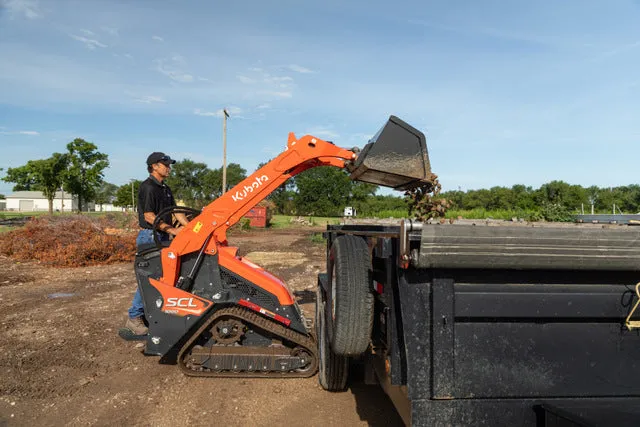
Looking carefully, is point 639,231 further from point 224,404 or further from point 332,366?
point 224,404

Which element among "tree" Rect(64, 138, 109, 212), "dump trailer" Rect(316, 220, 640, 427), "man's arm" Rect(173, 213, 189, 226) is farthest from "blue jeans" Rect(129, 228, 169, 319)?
"tree" Rect(64, 138, 109, 212)

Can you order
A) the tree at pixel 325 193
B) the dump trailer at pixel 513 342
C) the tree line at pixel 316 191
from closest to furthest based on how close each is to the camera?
the dump trailer at pixel 513 342, the tree line at pixel 316 191, the tree at pixel 325 193

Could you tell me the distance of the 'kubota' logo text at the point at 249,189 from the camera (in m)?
4.61

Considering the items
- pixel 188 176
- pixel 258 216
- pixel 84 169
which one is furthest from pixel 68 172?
pixel 188 176

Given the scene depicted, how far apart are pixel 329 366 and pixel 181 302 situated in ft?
5.04

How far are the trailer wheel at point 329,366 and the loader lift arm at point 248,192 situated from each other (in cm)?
129

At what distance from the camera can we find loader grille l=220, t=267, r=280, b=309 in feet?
14.9

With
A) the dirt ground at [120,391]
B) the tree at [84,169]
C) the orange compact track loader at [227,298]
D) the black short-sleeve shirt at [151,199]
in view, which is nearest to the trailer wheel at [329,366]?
the dirt ground at [120,391]

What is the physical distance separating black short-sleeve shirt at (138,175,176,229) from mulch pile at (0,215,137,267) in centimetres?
890

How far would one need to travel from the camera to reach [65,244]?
43.9 feet

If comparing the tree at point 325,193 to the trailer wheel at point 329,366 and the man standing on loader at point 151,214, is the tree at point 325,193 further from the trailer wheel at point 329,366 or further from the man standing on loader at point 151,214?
the trailer wheel at point 329,366

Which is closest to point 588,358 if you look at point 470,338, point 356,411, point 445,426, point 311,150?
point 470,338

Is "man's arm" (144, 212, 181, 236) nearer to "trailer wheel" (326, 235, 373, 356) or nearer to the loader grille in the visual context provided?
the loader grille

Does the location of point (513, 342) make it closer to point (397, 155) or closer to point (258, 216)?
point (397, 155)
